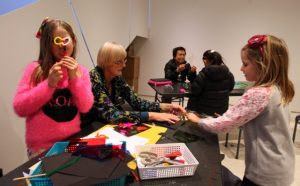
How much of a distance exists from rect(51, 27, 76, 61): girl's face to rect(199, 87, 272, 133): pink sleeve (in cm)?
88

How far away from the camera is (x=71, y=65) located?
1232 mm

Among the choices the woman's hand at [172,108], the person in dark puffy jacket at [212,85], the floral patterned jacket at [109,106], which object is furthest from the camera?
the person in dark puffy jacket at [212,85]

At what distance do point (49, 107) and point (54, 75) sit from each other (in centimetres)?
20

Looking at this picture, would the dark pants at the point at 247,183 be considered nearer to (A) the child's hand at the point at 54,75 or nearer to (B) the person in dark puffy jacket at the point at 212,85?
(A) the child's hand at the point at 54,75

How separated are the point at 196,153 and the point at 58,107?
0.73 metres

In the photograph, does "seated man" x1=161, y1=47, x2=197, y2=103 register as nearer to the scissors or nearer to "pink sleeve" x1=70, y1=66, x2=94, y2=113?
"pink sleeve" x1=70, y1=66, x2=94, y2=113

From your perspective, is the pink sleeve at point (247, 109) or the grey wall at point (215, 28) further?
the grey wall at point (215, 28)

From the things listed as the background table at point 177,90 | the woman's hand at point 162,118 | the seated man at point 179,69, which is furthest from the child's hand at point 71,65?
the seated man at point 179,69

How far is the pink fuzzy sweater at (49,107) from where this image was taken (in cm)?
118

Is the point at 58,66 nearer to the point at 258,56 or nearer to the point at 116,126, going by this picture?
the point at 116,126

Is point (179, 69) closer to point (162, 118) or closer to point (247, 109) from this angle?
point (162, 118)

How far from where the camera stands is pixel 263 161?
1242mm

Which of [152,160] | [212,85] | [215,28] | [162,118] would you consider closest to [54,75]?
[152,160]

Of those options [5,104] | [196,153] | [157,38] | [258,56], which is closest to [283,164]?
[196,153]
